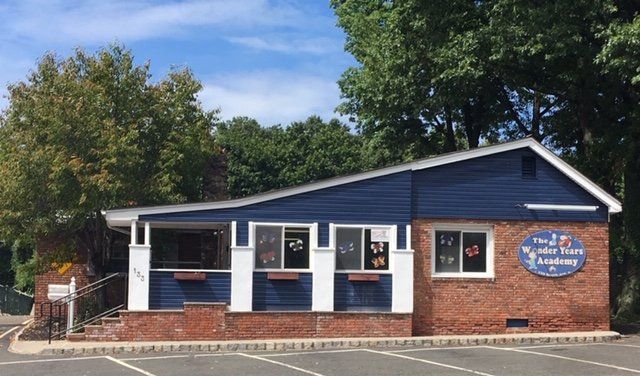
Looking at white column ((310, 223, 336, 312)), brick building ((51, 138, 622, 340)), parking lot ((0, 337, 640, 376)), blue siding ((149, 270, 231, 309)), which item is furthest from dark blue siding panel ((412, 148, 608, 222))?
blue siding ((149, 270, 231, 309))

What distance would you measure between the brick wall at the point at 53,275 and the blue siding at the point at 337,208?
7321 mm

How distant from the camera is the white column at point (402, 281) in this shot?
17797 mm

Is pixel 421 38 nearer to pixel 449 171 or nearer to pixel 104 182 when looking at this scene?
pixel 449 171

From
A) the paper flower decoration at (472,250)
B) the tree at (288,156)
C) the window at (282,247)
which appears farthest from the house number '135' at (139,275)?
the tree at (288,156)

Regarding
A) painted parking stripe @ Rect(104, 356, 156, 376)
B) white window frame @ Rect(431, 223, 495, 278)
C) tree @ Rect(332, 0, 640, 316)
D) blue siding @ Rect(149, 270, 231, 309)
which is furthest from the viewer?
tree @ Rect(332, 0, 640, 316)

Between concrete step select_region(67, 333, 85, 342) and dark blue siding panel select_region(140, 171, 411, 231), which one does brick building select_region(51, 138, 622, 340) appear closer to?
dark blue siding panel select_region(140, 171, 411, 231)

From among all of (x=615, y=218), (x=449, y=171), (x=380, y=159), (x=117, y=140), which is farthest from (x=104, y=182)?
(x=380, y=159)

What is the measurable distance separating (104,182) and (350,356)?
28.0 feet

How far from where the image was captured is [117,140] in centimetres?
1997

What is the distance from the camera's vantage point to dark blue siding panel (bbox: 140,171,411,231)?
17.6 metres

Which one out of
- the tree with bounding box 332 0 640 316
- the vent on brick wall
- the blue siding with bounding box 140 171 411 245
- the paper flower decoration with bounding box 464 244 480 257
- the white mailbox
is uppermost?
the tree with bounding box 332 0 640 316

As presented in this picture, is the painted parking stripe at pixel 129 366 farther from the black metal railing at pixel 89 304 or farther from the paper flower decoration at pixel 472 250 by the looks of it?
the paper flower decoration at pixel 472 250

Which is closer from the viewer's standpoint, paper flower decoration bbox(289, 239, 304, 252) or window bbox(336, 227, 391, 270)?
paper flower decoration bbox(289, 239, 304, 252)

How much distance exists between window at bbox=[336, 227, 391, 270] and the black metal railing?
18.8 feet
